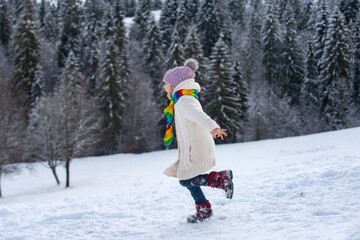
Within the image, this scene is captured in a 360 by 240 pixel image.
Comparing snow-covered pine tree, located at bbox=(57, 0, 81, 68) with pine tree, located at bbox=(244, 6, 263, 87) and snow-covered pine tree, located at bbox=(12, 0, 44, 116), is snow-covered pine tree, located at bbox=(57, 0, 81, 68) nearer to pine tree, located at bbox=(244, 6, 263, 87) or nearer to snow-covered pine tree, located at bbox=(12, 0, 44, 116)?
snow-covered pine tree, located at bbox=(12, 0, 44, 116)

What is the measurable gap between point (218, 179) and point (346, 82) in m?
39.2

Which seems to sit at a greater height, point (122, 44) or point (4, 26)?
point (4, 26)

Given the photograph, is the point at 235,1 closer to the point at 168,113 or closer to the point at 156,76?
the point at 156,76

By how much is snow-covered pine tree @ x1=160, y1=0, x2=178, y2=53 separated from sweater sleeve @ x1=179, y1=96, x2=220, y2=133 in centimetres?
4534

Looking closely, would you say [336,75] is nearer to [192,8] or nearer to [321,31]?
[321,31]

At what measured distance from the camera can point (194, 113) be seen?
148 inches

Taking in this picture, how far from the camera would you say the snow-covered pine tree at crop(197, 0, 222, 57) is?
1905 inches

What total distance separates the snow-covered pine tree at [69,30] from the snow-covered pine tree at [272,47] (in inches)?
1117

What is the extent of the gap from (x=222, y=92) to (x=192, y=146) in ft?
89.1

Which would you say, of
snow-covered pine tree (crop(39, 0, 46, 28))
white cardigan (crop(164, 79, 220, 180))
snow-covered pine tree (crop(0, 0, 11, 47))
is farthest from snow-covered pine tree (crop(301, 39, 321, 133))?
snow-covered pine tree (crop(39, 0, 46, 28))

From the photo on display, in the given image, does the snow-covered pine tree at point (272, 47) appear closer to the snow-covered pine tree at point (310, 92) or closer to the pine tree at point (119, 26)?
the snow-covered pine tree at point (310, 92)

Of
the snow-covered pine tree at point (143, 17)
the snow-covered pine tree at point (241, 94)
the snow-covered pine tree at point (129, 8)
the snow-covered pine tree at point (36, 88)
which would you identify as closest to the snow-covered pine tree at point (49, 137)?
the snow-covered pine tree at point (36, 88)

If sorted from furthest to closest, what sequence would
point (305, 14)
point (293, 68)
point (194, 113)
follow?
point (305, 14), point (293, 68), point (194, 113)

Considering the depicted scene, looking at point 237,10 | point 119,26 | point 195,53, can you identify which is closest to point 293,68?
point 195,53
